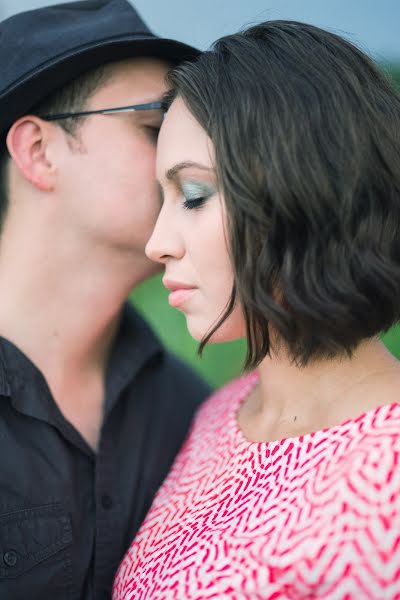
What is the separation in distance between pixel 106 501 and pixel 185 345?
1.55 metres

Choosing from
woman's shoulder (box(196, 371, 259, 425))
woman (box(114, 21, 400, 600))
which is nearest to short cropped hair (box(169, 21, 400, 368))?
woman (box(114, 21, 400, 600))

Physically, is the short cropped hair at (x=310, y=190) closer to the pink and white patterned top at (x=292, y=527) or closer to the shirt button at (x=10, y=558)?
the pink and white patterned top at (x=292, y=527)

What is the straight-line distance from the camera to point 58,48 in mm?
2043

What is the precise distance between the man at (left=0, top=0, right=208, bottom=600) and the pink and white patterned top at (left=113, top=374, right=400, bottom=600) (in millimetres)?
320

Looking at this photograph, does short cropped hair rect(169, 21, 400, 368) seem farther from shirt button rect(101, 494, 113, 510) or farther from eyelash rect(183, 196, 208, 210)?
shirt button rect(101, 494, 113, 510)

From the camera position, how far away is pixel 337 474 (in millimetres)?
1273

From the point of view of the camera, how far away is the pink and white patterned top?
3.90ft

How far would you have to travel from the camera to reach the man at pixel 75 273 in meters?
1.95

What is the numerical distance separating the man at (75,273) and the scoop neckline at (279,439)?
1.29 feet

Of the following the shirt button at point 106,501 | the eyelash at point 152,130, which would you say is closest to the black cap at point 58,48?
the eyelash at point 152,130

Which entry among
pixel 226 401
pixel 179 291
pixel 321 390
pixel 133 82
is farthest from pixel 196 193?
pixel 226 401

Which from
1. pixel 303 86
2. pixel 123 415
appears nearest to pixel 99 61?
pixel 303 86

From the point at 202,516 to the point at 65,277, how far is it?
0.97 m

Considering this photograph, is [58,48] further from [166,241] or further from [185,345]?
[185,345]
